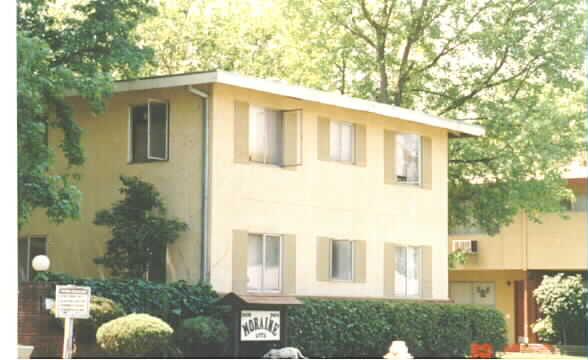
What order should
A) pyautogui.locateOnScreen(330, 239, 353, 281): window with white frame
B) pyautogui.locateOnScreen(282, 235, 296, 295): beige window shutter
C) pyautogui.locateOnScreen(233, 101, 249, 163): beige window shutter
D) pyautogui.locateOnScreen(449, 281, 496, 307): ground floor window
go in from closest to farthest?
pyautogui.locateOnScreen(233, 101, 249, 163): beige window shutter, pyautogui.locateOnScreen(282, 235, 296, 295): beige window shutter, pyautogui.locateOnScreen(330, 239, 353, 281): window with white frame, pyautogui.locateOnScreen(449, 281, 496, 307): ground floor window

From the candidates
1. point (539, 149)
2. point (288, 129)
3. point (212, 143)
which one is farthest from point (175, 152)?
point (539, 149)

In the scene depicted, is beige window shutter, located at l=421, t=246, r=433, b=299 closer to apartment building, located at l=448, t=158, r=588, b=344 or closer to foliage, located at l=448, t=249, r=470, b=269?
apartment building, located at l=448, t=158, r=588, b=344

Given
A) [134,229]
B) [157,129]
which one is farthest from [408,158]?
[134,229]

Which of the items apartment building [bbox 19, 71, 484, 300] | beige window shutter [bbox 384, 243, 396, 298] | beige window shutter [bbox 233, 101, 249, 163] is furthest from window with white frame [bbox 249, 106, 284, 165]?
beige window shutter [bbox 384, 243, 396, 298]

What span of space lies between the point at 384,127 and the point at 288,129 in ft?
12.5

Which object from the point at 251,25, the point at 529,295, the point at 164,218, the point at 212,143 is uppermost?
the point at 251,25

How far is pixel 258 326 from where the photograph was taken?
81.3ft

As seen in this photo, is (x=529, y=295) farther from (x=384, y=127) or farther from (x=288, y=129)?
(x=288, y=129)

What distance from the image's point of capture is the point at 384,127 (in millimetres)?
30953

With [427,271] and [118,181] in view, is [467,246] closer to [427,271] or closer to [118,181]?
[427,271]

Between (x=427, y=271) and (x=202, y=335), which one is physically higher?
(x=427, y=271)

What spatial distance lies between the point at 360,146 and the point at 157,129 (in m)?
5.50

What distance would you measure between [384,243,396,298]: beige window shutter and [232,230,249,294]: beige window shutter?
4976 millimetres

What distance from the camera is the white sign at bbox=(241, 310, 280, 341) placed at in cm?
2450
